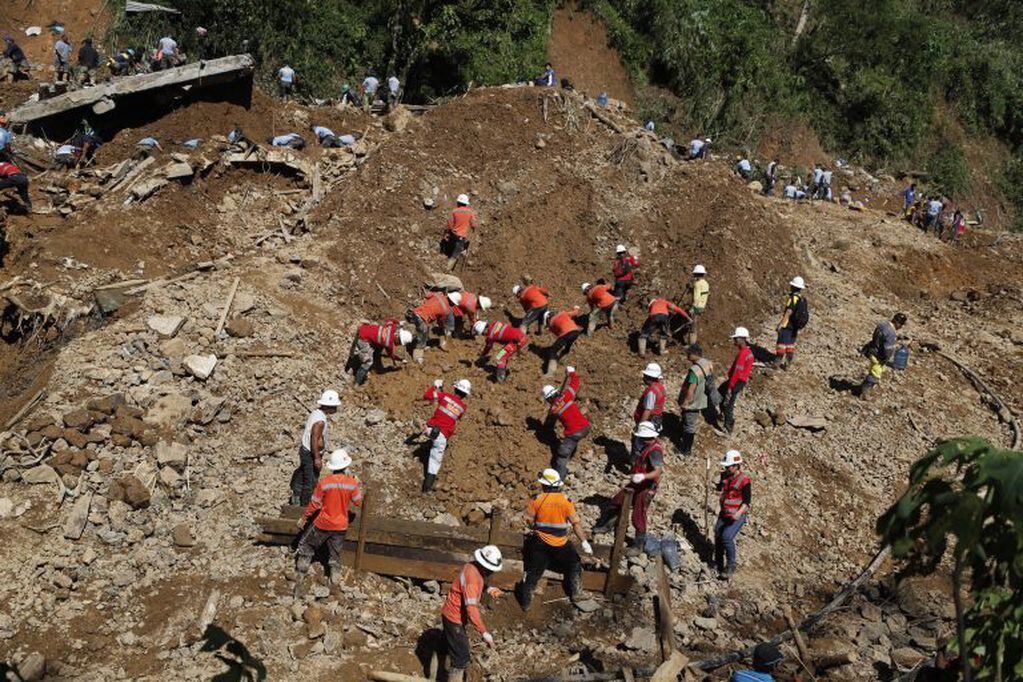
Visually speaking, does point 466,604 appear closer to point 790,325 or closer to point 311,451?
point 311,451

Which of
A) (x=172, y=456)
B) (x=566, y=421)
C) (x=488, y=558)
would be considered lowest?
(x=172, y=456)

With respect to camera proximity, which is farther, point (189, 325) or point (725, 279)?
point (725, 279)

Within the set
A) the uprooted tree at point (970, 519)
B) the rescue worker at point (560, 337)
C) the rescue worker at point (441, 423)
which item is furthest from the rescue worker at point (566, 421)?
the uprooted tree at point (970, 519)

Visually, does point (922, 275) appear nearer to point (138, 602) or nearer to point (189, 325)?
point (189, 325)

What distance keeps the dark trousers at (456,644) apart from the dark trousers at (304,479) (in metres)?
2.82

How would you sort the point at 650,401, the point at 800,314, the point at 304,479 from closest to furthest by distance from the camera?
1. the point at 304,479
2. the point at 650,401
3. the point at 800,314

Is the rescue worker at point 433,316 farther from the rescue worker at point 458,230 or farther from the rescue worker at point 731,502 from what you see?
the rescue worker at point 731,502

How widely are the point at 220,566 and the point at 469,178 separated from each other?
991 centimetres

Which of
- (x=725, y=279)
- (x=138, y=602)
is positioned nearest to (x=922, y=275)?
(x=725, y=279)

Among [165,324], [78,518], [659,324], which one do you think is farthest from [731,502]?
[165,324]

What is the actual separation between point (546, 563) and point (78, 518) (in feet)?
17.6

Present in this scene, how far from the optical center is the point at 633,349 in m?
14.4

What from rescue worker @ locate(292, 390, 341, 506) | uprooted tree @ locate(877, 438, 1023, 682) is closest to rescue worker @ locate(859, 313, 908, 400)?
rescue worker @ locate(292, 390, 341, 506)

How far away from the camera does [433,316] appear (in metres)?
12.9
